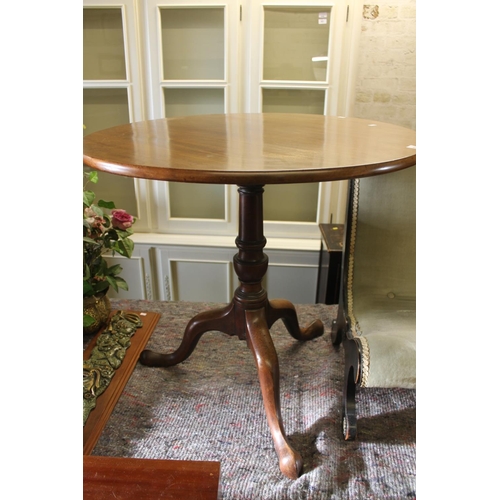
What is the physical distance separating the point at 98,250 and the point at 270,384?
767mm

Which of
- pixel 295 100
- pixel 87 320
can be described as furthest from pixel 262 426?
pixel 295 100

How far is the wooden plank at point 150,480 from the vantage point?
0.50 meters

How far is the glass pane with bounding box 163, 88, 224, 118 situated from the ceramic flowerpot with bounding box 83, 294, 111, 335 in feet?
3.66

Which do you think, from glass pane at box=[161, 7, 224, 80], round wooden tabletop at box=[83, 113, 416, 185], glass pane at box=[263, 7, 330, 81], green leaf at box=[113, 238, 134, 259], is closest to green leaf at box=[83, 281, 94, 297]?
green leaf at box=[113, 238, 134, 259]

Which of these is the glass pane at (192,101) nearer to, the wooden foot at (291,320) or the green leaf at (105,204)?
the green leaf at (105,204)

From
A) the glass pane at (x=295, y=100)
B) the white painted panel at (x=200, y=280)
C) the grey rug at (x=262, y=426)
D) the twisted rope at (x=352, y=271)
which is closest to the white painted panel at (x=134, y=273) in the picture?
the white painted panel at (x=200, y=280)

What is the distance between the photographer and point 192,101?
225 cm

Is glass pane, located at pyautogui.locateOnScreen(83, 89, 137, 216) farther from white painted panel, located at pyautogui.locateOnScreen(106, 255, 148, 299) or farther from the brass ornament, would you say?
the brass ornament

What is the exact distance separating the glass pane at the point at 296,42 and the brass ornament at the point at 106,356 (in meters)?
1.33

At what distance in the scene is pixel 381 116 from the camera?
2225 mm

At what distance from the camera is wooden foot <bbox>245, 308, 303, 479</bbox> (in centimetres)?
103

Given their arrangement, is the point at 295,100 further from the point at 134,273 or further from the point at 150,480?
the point at 150,480
